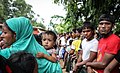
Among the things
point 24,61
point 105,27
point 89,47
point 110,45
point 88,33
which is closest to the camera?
point 24,61

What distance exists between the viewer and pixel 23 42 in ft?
9.28

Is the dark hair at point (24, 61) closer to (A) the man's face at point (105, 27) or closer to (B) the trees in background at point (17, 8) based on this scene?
(A) the man's face at point (105, 27)

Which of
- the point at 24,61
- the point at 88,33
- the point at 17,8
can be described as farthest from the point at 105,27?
the point at 17,8

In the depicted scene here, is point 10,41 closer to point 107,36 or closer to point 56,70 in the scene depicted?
point 56,70

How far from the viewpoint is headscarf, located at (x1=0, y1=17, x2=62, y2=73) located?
2.78 metres

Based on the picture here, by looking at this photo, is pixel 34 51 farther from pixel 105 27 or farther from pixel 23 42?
pixel 105 27

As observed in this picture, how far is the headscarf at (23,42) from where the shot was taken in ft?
9.12

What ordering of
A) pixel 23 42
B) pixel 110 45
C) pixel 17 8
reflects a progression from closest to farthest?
pixel 23 42, pixel 110 45, pixel 17 8

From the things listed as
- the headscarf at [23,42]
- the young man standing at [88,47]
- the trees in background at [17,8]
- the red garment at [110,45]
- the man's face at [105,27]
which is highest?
the headscarf at [23,42]

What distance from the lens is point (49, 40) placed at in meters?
3.63

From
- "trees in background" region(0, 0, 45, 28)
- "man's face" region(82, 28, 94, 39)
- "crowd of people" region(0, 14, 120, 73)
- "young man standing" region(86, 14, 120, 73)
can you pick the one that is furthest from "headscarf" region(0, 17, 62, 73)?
"trees in background" region(0, 0, 45, 28)

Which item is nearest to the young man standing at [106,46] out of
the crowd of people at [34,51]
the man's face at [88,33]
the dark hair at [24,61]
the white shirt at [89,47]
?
the crowd of people at [34,51]

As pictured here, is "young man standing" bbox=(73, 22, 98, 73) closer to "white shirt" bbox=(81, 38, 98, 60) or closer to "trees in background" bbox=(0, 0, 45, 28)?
"white shirt" bbox=(81, 38, 98, 60)

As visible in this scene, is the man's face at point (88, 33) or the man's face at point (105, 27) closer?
the man's face at point (105, 27)
